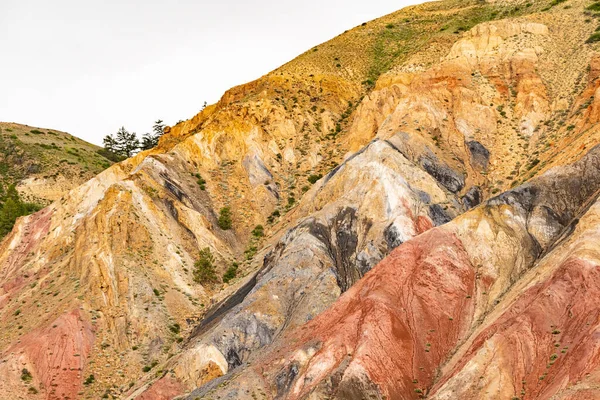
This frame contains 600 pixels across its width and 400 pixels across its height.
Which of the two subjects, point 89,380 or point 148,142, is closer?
point 89,380

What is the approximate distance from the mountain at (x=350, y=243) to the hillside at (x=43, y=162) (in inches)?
900

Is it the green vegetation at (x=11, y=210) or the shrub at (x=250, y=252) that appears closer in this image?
the shrub at (x=250, y=252)

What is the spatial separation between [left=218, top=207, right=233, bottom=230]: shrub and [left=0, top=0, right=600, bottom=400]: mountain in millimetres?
546

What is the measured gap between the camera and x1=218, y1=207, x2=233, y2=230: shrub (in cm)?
7269

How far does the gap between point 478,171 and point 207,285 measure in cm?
2428

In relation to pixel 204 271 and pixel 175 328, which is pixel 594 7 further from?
pixel 175 328

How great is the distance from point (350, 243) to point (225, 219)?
1636 cm

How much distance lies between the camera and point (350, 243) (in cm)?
6003

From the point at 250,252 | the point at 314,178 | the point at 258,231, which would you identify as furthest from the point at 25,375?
the point at 314,178

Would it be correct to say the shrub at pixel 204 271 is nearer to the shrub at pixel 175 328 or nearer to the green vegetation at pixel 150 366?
the shrub at pixel 175 328

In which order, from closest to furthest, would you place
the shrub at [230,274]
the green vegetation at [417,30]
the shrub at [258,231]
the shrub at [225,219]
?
the shrub at [230,274] → the shrub at [258,231] → the shrub at [225,219] → the green vegetation at [417,30]

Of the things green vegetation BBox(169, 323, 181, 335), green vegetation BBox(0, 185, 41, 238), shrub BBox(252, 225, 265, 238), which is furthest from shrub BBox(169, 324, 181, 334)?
green vegetation BBox(0, 185, 41, 238)

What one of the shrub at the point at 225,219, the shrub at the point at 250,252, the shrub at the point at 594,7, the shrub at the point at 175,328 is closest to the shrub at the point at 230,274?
the shrub at the point at 250,252

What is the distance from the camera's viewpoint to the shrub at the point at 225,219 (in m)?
72.7
